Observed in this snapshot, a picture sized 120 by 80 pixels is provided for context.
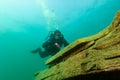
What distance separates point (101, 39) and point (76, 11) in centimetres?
7623

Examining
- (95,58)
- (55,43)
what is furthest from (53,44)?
(95,58)

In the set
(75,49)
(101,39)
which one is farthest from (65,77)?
(101,39)

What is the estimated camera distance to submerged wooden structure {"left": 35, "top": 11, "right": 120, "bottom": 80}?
2.70 meters

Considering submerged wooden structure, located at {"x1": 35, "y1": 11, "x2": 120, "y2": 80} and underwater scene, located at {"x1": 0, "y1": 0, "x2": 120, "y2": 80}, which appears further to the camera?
underwater scene, located at {"x1": 0, "y1": 0, "x2": 120, "y2": 80}

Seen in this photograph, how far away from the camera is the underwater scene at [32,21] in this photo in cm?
6112

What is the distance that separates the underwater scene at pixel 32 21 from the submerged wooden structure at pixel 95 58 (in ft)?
72.8

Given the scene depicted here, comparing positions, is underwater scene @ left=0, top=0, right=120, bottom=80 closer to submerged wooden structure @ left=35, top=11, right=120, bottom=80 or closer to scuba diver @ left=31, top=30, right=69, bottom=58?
scuba diver @ left=31, top=30, right=69, bottom=58

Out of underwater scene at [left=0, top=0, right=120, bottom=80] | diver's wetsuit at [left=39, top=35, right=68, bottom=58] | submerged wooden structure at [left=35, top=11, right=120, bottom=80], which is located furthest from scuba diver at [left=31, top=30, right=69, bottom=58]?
underwater scene at [left=0, top=0, right=120, bottom=80]

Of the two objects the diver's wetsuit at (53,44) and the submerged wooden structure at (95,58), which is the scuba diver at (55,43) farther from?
the submerged wooden structure at (95,58)

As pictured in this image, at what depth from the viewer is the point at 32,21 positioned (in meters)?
71.5

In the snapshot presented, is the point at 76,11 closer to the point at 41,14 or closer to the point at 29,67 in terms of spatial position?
the point at 41,14

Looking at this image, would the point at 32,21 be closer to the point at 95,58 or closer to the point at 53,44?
the point at 53,44

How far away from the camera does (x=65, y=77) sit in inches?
141

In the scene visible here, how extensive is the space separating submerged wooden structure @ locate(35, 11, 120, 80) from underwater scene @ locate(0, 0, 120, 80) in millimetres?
22179
